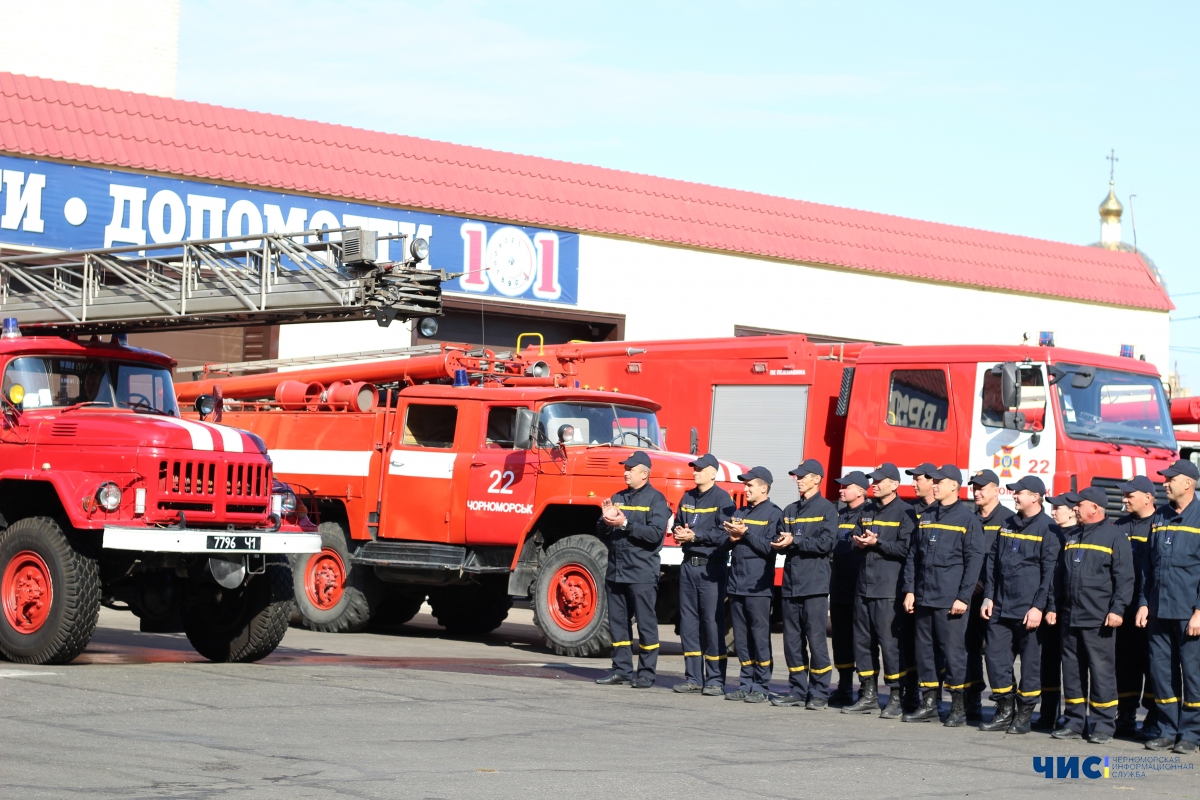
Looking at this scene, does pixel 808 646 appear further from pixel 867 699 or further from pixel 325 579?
pixel 325 579

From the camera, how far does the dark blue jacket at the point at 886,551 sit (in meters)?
11.0

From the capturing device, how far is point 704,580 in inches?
470

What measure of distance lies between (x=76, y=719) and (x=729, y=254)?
2078cm

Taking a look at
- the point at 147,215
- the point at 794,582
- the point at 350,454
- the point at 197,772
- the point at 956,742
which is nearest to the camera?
the point at 197,772

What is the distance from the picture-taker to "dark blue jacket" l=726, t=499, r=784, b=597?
37.8 feet

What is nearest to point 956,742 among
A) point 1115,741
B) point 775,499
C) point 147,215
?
point 1115,741

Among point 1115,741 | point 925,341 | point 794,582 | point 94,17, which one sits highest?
point 94,17

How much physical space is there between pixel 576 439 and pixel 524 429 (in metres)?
0.56

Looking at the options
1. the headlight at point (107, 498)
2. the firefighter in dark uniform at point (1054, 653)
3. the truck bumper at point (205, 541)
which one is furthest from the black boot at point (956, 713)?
the headlight at point (107, 498)

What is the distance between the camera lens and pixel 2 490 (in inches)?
473

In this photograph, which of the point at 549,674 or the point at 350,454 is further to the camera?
the point at 350,454

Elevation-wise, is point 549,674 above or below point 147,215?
below

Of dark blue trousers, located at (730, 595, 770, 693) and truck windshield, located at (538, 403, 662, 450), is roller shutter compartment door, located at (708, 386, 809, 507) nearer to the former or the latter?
truck windshield, located at (538, 403, 662, 450)

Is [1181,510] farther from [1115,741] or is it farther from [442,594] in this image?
[442,594]
